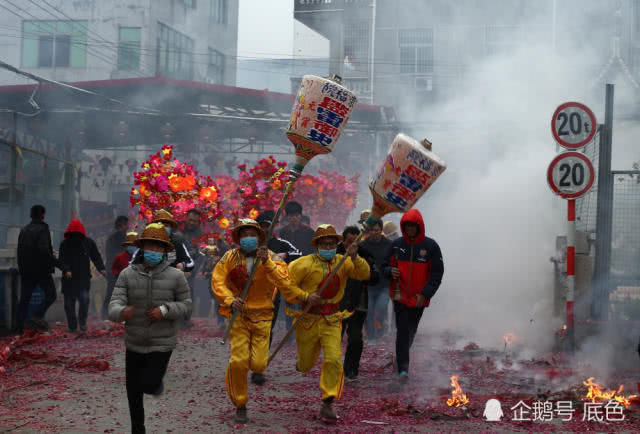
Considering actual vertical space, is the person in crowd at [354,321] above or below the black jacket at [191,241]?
below

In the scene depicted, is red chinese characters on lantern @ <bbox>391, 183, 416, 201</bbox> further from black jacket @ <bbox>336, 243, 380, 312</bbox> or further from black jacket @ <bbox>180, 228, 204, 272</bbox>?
black jacket @ <bbox>180, 228, 204, 272</bbox>

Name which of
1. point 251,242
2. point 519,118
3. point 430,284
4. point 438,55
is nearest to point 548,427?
point 430,284

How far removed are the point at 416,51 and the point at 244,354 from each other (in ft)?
95.2

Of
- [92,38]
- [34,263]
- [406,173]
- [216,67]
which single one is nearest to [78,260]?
[34,263]

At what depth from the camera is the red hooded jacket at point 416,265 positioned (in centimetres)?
780

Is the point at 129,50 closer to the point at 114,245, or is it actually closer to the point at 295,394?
the point at 114,245

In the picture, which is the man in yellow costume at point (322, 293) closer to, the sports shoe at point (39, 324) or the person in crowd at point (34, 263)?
the person in crowd at point (34, 263)

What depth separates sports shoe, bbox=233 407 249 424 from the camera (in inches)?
239

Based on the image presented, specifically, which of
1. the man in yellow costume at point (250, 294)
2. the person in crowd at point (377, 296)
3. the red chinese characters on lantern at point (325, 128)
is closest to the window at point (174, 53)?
the person in crowd at point (377, 296)

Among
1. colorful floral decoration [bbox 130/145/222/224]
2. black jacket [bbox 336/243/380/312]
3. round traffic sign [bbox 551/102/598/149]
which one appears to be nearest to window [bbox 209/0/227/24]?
colorful floral decoration [bbox 130/145/222/224]

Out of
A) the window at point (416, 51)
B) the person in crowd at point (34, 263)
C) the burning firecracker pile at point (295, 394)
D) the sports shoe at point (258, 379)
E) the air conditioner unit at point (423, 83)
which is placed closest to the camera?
the burning firecracker pile at point (295, 394)

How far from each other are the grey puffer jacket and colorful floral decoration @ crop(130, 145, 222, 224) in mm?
6116

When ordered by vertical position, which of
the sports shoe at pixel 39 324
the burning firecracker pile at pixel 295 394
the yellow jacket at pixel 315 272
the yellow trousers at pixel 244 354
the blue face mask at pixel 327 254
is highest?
the blue face mask at pixel 327 254

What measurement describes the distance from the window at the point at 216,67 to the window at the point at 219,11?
1.82 metres
